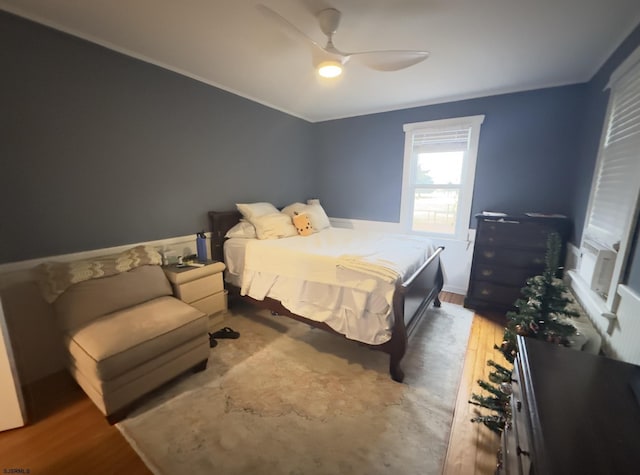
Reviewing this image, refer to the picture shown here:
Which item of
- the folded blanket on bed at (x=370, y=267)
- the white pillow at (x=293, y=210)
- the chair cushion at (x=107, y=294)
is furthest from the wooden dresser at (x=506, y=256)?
the chair cushion at (x=107, y=294)

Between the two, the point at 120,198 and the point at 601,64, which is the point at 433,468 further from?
the point at 601,64

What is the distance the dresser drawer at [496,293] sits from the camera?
2975mm

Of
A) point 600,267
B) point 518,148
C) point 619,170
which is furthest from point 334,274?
point 518,148

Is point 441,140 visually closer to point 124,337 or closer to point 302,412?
point 302,412

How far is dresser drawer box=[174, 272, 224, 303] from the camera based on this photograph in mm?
2299

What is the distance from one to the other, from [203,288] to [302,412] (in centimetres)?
137

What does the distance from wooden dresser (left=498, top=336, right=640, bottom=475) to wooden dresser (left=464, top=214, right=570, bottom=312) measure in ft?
7.21

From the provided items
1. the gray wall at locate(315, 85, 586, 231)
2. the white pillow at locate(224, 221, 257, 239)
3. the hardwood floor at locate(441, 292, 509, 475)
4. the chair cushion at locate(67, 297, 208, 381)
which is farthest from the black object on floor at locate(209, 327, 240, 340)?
the gray wall at locate(315, 85, 586, 231)

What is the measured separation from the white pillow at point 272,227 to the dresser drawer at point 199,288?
70 centimetres

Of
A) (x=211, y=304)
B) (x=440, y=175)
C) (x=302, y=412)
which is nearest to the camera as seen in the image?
(x=302, y=412)

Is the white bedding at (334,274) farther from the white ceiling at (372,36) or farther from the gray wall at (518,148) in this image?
the white ceiling at (372,36)

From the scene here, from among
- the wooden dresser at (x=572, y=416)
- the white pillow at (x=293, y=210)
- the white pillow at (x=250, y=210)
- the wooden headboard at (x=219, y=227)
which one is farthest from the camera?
the white pillow at (x=293, y=210)

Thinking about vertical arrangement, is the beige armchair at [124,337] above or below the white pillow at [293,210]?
below

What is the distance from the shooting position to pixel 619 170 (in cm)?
186
